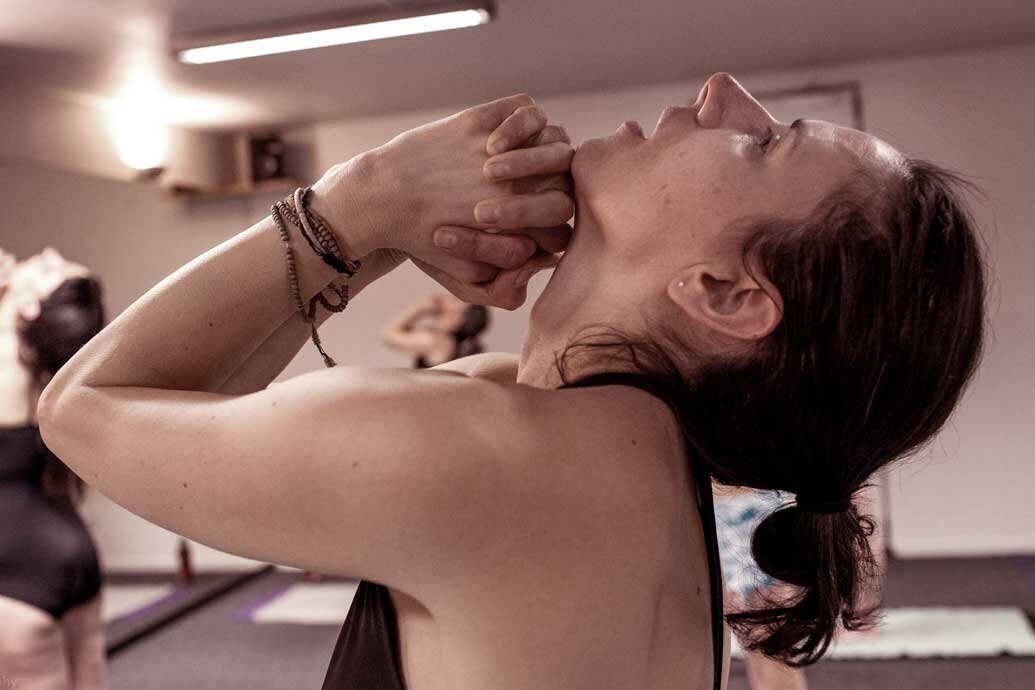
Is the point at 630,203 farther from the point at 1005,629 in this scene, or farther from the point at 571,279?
the point at 1005,629

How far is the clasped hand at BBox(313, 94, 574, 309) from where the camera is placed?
3.19ft

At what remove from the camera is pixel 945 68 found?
5941 mm

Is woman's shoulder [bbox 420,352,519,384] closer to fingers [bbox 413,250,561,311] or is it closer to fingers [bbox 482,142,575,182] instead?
fingers [bbox 413,250,561,311]

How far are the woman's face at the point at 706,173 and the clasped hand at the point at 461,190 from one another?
6cm

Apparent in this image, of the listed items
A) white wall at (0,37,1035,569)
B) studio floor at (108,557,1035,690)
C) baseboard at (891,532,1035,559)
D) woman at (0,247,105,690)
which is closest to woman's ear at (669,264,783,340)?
woman at (0,247,105,690)

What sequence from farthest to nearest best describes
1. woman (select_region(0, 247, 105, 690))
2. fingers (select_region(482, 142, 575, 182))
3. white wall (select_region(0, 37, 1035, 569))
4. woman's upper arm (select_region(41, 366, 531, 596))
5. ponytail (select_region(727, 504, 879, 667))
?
1. white wall (select_region(0, 37, 1035, 569))
2. woman (select_region(0, 247, 105, 690))
3. ponytail (select_region(727, 504, 879, 667))
4. fingers (select_region(482, 142, 575, 182))
5. woman's upper arm (select_region(41, 366, 531, 596))

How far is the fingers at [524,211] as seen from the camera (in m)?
0.99

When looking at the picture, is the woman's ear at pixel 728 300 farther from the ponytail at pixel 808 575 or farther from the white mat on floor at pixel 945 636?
the white mat on floor at pixel 945 636

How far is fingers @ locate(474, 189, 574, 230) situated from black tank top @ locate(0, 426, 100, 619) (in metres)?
2.51

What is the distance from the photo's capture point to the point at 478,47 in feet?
16.1

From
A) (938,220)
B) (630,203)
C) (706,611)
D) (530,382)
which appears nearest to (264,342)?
(530,382)

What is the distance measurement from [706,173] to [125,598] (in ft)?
17.5

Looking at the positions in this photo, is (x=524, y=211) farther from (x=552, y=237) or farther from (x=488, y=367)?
(x=488, y=367)

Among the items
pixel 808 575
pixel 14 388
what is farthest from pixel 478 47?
pixel 808 575
